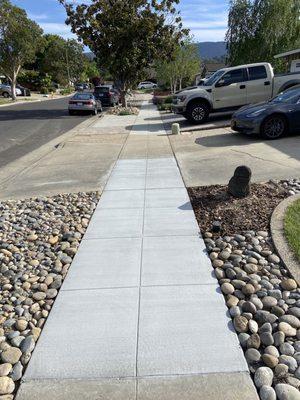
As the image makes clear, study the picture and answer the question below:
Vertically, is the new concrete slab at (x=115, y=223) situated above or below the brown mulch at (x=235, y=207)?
below

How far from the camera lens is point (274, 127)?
37.9 ft

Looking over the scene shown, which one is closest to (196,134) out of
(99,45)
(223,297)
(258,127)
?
(258,127)

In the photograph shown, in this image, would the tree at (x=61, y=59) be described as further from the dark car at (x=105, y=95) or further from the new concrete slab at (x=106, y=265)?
the new concrete slab at (x=106, y=265)

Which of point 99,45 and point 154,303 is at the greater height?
point 99,45

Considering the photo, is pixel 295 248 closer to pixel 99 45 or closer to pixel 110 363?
pixel 110 363

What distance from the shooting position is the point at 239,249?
470cm

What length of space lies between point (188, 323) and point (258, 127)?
9.09m

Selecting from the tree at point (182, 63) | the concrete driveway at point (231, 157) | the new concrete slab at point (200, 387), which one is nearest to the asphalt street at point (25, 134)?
the concrete driveway at point (231, 157)

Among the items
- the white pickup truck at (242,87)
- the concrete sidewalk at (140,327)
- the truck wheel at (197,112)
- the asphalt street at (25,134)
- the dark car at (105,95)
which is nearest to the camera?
the concrete sidewalk at (140,327)

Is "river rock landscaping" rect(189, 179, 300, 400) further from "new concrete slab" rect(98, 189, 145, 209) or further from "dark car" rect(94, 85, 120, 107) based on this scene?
"dark car" rect(94, 85, 120, 107)

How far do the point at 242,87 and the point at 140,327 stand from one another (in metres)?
14.5

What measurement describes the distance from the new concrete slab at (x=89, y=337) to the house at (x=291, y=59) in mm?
24473

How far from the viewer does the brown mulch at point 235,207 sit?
17.4 ft

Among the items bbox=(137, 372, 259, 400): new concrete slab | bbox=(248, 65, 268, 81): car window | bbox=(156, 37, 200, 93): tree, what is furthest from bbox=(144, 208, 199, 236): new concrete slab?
bbox=(156, 37, 200, 93): tree
